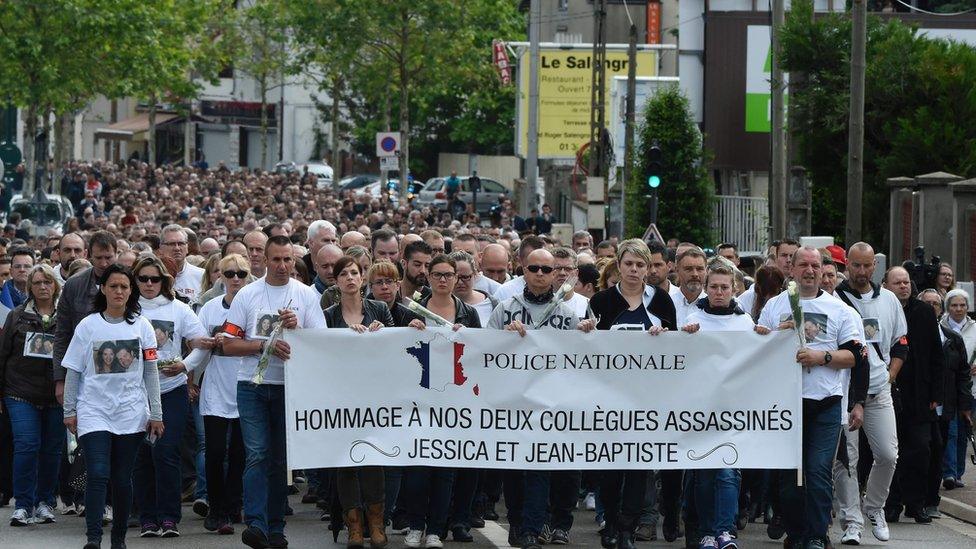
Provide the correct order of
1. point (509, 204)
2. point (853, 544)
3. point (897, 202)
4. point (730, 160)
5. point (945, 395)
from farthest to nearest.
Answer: point (509, 204)
point (730, 160)
point (897, 202)
point (945, 395)
point (853, 544)

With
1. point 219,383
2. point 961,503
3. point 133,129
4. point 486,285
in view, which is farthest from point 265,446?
point 133,129

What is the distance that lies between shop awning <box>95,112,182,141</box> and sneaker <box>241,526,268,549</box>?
300ft

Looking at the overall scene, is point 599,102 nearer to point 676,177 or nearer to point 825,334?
point 676,177

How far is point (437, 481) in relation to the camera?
10.8m

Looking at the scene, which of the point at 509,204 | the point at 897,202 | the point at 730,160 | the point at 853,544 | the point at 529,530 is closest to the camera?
the point at 529,530

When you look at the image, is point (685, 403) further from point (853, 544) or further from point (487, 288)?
point (487, 288)

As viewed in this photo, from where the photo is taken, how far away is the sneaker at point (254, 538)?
10375 mm

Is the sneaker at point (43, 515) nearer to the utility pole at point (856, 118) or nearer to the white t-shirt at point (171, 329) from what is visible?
the white t-shirt at point (171, 329)

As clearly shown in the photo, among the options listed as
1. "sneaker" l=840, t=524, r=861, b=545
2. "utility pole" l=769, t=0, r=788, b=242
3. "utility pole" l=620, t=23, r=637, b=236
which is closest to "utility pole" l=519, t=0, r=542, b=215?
"utility pole" l=620, t=23, r=637, b=236

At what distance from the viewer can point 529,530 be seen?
10.6 m

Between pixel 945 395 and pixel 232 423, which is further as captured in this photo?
pixel 945 395

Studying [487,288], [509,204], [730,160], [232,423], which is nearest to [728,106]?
[730,160]

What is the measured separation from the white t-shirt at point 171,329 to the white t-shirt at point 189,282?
2.80 meters

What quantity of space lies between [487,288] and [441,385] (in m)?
3.18
